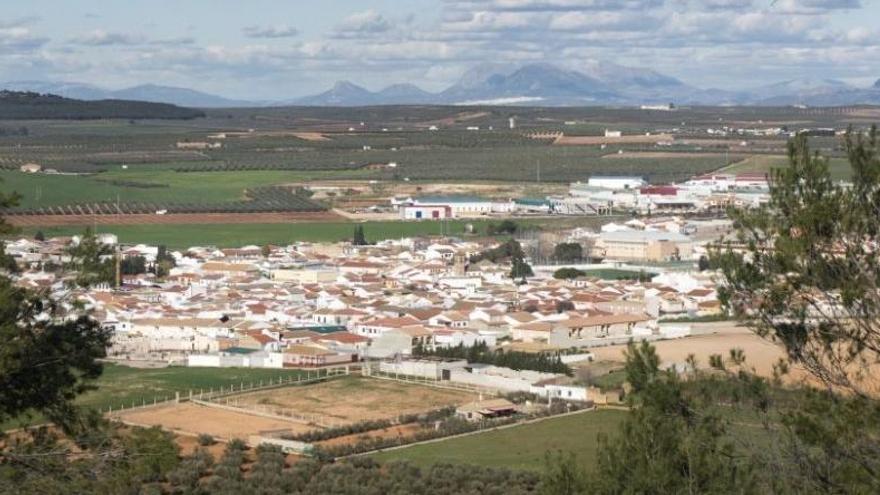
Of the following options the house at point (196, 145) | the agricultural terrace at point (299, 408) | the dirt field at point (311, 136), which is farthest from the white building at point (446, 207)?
the dirt field at point (311, 136)

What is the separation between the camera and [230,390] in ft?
96.7

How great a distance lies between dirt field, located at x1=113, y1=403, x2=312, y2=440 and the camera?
25.3m

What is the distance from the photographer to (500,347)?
113ft

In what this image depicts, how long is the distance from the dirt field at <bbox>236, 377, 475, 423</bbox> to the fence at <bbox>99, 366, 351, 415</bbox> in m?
0.44

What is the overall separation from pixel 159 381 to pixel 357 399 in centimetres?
415

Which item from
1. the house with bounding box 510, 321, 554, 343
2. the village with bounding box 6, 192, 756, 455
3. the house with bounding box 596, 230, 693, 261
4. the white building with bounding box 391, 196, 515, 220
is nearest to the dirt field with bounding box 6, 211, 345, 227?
the white building with bounding box 391, 196, 515, 220

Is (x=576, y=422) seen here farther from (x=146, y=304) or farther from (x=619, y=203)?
(x=619, y=203)

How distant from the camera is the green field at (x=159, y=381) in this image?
28.0 meters

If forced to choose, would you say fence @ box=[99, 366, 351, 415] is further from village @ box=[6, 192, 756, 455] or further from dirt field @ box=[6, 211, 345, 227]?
dirt field @ box=[6, 211, 345, 227]

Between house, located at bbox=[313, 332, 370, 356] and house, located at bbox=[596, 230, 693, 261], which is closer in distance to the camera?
house, located at bbox=[313, 332, 370, 356]

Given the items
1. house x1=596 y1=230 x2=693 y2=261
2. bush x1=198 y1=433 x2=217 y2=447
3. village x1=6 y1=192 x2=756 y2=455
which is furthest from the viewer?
house x1=596 y1=230 x2=693 y2=261

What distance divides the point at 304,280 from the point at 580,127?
269 ft

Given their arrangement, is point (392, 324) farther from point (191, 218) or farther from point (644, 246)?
point (191, 218)

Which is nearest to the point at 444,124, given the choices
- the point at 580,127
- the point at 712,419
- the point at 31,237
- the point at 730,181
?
the point at 580,127
